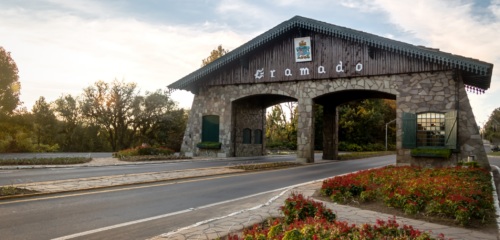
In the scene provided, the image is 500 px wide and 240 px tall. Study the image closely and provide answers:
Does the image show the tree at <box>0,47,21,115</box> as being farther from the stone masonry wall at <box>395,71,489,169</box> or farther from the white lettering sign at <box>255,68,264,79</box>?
the stone masonry wall at <box>395,71,489,169</box>

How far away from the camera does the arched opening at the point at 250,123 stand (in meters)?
26.0

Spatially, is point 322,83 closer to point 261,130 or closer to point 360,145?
point 261,130

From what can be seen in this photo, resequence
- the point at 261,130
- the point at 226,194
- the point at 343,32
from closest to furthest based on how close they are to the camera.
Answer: the point at 226,194 < the point at 343,32 < the point at 261,130

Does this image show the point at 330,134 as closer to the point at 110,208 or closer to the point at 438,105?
the point at 438,105

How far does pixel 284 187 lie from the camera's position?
34.0 feet

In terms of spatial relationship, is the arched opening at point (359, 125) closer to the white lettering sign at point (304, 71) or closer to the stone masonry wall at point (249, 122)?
the stone masonry wall at point (249, 122)

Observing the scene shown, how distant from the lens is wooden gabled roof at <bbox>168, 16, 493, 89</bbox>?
16156 millimetres

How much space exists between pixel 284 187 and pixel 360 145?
41.5 m

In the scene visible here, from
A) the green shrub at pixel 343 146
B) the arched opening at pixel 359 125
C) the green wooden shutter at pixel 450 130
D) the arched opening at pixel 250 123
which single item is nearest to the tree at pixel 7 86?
the arched opening at pixel 250 123

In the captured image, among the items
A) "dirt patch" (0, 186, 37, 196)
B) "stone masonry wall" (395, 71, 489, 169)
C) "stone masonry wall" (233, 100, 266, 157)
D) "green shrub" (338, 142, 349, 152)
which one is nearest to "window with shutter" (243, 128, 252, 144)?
"stone masonry wall" (233, 100, 266, 157)

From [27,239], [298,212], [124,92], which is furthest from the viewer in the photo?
[124,92]

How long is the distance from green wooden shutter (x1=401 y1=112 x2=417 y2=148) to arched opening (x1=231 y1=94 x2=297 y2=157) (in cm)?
979

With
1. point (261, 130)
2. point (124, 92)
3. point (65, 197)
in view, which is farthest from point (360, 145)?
point (65, 197)

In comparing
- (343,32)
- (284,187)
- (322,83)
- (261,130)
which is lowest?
(284,187)
